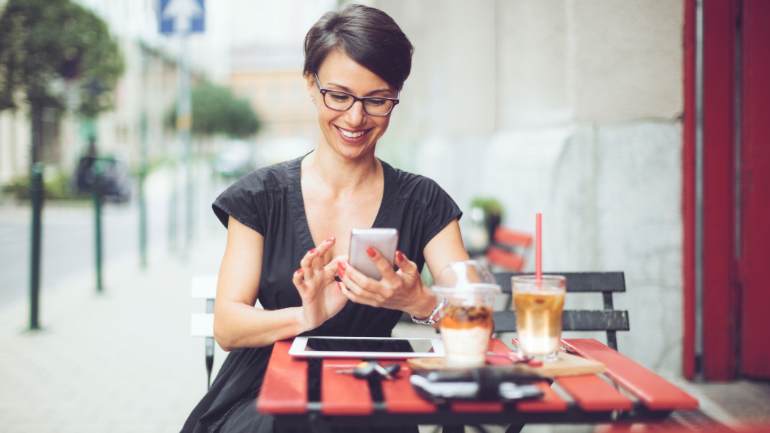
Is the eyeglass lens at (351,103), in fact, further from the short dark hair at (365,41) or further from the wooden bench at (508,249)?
the wooden bench at (508,249)

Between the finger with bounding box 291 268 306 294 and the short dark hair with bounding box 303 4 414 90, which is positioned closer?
the finger with bounding box 291 268 306 294

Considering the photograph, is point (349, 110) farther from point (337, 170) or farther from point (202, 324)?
point (202, 324)

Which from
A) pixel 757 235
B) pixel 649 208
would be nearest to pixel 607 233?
pixel 649 208

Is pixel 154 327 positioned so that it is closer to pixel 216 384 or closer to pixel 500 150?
pixel 500 150

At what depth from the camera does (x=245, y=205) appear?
235cm

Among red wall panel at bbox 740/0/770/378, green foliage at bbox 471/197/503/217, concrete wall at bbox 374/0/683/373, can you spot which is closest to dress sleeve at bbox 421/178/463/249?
concrete wall at bbox 374/0/683/373

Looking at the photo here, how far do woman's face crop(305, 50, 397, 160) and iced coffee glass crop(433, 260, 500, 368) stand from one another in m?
0.64

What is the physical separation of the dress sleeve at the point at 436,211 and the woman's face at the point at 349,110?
256 mm

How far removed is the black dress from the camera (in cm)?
227

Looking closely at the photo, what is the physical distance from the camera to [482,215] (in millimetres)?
5805

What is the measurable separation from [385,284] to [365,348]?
257mm

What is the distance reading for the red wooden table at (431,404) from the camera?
1522mm

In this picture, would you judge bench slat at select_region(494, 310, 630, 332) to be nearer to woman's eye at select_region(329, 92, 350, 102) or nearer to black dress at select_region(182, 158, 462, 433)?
black dress at select_region(182, 158, 462, 433)

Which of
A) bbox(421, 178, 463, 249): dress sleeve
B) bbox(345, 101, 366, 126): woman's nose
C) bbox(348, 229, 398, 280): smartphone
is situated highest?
bbox(345, 101, 366, 126): woman's nose
